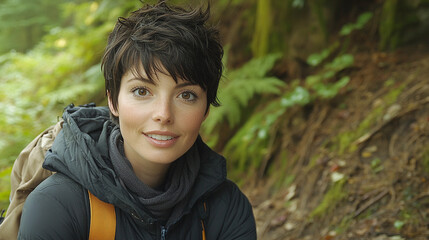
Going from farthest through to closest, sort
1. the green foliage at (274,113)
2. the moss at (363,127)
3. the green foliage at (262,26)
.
Result: the green foliage at (262,26) < the green foliage at (274,113) < the moss at (363,127)

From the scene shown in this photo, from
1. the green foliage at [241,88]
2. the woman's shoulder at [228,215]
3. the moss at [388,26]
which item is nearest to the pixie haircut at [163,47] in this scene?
the woman's shoulder at [228,215]

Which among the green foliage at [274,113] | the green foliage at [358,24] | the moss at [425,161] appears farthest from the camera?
the green foliage at [358,24]

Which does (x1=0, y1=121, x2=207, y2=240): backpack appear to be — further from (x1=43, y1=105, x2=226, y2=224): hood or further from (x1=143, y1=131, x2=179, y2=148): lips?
(x1=143, y1=131, x2=179, y2=148): lips

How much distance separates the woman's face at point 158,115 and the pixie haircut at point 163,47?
0.04m

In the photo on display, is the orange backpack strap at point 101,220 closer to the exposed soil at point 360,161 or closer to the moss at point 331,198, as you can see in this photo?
the exposed soil at point 360,161

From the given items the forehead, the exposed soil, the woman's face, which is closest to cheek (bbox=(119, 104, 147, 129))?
the woman's face

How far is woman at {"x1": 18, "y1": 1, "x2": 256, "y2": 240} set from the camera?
161 centimetres

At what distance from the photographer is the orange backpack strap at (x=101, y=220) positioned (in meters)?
1.62

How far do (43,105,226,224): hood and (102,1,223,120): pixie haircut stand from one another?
0.56ft

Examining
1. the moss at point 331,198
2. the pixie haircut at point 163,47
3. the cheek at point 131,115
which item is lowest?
the moss at point 331,198

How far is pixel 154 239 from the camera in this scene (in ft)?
5.86

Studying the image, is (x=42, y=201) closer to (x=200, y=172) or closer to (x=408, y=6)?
(x=200, y=172)

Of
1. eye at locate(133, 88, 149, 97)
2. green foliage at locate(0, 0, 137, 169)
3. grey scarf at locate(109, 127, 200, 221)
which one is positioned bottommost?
grey scarf at locate(109, 127, 200, 221)

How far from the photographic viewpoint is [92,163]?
163 centimetres
